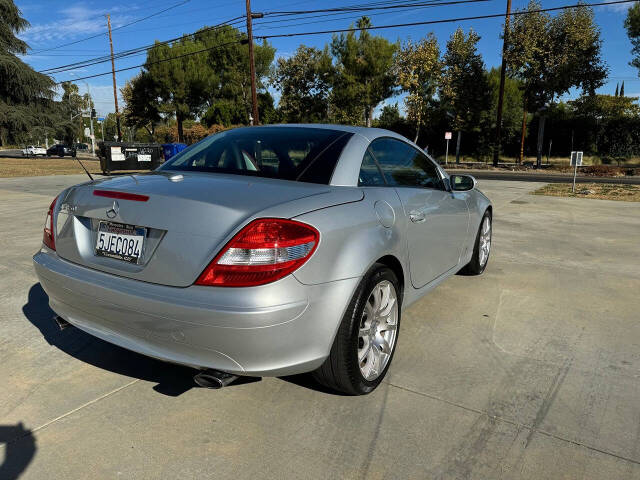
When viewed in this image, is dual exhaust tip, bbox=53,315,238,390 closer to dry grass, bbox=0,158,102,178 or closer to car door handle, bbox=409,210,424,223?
car door handle, bbox=409,210,424,223

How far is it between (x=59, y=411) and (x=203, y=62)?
4474 centimetres

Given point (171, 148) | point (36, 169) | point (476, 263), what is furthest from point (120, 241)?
point (36, 169)

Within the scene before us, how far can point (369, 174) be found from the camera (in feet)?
9.29

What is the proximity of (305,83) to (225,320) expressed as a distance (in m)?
41.6

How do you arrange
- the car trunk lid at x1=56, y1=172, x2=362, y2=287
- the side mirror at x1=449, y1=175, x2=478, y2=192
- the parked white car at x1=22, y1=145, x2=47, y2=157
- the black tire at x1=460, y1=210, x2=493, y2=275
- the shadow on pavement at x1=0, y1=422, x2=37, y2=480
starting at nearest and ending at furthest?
the shadow on pavement at x1=0, y1=422, x2=37, y2=480 < the car trunk lid at x1=56, y1=172, x2=362, y2=287 < the side mirror at x1=449, y1=175, x2=478, y2=192 < the black tire at x1=460, y1=210, x2=493, y2=275 < the parked white car at x1=22, y1=145, x2=47, y2=157

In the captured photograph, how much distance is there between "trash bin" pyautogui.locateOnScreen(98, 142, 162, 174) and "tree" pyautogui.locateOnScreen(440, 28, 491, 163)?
19.7m

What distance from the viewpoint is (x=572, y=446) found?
7.03 ft

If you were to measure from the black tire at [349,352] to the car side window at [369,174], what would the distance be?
53 cm

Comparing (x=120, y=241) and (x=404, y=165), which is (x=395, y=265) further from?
(x=120, y=241)

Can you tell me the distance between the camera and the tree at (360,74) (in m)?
38.4

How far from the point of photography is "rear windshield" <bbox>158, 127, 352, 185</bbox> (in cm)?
266

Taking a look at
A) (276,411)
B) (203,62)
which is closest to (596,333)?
(276,411)

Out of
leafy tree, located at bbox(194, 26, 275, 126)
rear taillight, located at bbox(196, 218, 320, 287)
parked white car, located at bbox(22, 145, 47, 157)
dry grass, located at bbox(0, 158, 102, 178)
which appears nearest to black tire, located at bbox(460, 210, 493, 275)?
rear taillight, located at bbox(196, 218, 320, 287)

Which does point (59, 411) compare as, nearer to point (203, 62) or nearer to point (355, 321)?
point (355, 321)
